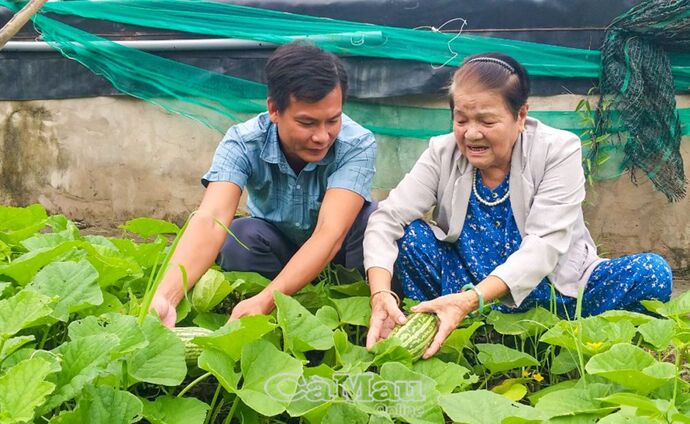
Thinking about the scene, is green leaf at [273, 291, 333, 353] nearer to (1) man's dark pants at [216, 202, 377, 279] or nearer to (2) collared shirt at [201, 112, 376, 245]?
(2) collared shirt at [201, 112, 376, 245]

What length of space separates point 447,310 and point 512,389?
0.30 meters

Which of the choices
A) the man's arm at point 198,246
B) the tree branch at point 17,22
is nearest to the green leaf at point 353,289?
the man's arm at point 198,246

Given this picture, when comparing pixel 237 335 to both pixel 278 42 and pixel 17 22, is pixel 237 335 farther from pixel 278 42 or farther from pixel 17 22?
pixel 278 42

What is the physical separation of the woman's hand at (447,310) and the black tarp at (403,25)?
2.56m

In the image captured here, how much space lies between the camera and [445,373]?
2.56 metres

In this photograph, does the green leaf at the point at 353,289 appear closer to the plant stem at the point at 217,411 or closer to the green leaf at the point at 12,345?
the plant stem at the point at 217,411

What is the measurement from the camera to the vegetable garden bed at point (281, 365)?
212 centimetres

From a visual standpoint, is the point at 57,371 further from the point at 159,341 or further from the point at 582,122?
the point at 582,122

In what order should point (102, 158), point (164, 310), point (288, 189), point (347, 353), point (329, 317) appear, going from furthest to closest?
1. point (102, 158)
2. point (288, 189)
3. point (329, 317)
4. point (164, 310)
5. point (347, 353)

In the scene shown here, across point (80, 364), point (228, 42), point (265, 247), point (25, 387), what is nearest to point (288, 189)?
point (265, 247)

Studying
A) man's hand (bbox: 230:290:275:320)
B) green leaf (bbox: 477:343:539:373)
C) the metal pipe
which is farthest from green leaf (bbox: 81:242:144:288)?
the metal pipe

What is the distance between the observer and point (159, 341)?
231 centimetres

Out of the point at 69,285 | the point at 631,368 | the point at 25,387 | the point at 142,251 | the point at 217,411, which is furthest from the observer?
the point at 142,251

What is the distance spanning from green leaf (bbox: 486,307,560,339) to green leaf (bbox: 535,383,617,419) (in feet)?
1.68
